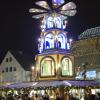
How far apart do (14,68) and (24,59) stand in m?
2.74

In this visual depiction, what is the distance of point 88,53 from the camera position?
82750mm

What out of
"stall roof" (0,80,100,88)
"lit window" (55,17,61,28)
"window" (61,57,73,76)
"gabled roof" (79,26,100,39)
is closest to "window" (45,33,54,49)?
"lit window" (55,17,61,28)

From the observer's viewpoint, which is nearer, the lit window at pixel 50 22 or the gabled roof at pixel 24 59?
the lit window at pixel 50 22

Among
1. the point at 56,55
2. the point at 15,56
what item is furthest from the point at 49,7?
the point at 15,56

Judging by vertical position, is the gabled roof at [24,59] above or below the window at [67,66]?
above

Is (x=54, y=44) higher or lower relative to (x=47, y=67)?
higher

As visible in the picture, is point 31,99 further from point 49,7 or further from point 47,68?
point 49,7

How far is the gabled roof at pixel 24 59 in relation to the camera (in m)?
85.0

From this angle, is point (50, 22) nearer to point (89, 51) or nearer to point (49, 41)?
point (49, 41)

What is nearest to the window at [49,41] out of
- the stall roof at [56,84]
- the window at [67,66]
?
the window at [67,66]

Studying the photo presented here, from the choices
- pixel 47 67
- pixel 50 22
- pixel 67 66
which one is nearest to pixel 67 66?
pixel 67 66

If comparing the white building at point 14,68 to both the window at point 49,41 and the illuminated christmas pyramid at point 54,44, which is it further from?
the window at point 49,41

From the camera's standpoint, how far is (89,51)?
82688mm

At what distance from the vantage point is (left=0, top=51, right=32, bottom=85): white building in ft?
277
